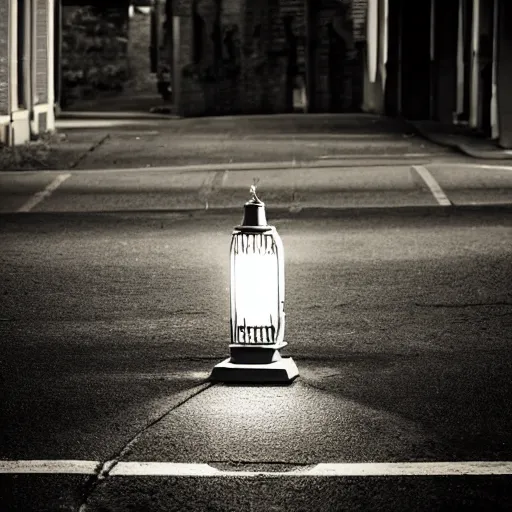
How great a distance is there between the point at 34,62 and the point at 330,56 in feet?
41.1

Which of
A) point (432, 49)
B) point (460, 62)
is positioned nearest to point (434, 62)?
point (432, 49)

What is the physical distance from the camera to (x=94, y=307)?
10.7m

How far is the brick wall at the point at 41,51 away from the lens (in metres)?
28.2

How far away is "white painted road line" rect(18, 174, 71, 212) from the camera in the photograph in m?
17.6

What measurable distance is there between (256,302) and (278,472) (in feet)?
6.15

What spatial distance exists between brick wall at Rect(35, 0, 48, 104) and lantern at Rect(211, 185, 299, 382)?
20.3m

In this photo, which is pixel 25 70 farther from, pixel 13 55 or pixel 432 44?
pixel 432 44

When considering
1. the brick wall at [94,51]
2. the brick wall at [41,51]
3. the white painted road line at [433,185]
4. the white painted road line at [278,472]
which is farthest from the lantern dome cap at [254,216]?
the brick wall at [94,51]

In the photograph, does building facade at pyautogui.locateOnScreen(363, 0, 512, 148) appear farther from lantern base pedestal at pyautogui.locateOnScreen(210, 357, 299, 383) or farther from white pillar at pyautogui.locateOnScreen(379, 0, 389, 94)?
lantern base pedestal at pyautogui.locateOnScreen(210, 357, 299, 383)

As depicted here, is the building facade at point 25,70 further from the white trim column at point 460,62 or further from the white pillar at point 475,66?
the white trim column at point 460,62

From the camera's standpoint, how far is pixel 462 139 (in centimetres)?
2578

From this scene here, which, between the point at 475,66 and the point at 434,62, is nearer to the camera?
the point at 475,66

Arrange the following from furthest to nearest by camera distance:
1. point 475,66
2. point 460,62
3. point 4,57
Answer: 1. point 460,62
2. point 475,66
3. point 4,57

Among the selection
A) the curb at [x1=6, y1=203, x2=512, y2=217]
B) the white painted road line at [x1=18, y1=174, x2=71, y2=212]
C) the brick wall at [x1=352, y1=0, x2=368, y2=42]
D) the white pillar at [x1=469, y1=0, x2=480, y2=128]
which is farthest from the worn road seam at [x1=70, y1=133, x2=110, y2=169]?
the brick wall at [x1=352, y1=0, x2=368, y2=42]
